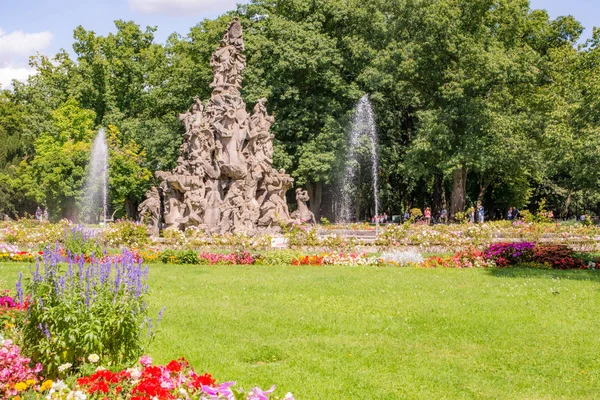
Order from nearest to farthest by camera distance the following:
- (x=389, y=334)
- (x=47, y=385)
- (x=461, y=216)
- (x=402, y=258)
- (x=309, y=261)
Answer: (x=47, y=385), (x=389, y=334), (x=402, y=258), (x=309, y=261), (x=461, y=216)

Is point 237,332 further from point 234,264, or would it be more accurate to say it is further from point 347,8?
point 347,8

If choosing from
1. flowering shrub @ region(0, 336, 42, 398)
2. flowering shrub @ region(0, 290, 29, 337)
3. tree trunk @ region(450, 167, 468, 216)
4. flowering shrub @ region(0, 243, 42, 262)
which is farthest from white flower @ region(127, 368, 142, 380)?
tree trunk @ region(450, 167, 468, 216)

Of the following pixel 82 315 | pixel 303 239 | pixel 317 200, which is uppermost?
pixel 317 200

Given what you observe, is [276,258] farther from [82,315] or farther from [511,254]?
[82,315]

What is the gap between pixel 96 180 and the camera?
136 ft

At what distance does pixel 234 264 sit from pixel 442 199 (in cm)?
2915

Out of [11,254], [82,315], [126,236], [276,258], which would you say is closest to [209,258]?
[276,258]

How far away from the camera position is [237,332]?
831cm

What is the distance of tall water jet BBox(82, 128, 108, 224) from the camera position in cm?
4047

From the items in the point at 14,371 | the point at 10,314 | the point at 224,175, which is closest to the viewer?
the point at 14,371

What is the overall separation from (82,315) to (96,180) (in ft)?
124

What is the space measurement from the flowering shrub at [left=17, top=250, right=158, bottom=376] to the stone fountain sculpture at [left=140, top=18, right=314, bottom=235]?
51.0 ft

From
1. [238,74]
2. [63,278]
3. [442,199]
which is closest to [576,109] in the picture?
[442,199]

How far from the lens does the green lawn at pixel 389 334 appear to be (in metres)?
6.32
